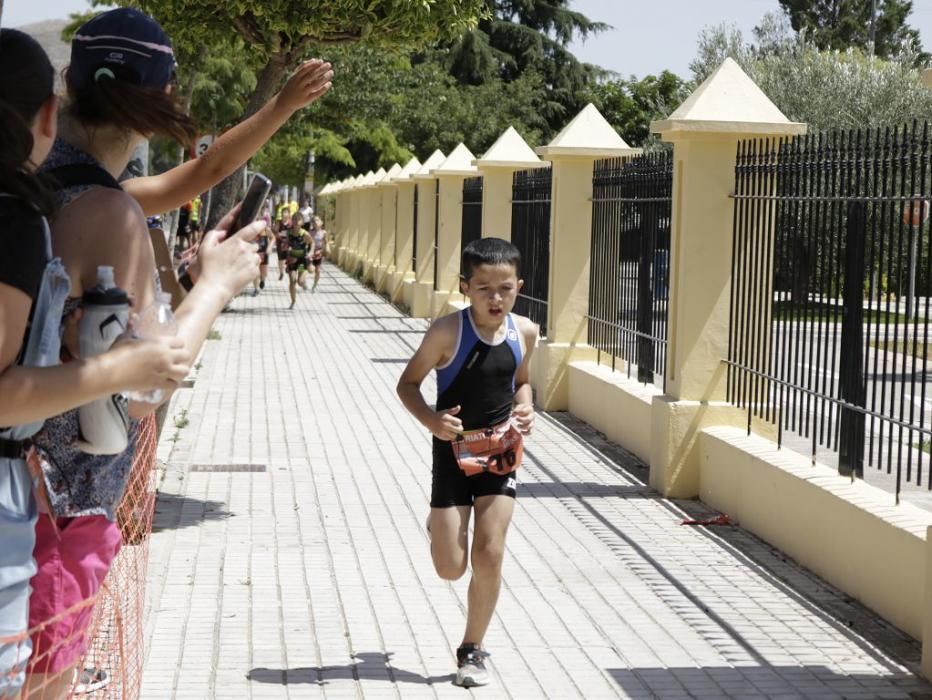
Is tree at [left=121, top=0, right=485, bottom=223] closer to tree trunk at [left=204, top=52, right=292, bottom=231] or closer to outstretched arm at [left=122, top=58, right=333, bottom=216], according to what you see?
tree trunk at [left=204, top=52, right=292, bottom=231]

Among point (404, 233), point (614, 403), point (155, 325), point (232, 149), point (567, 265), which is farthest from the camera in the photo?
point (404, 233)

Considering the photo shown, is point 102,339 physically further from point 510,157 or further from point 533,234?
point 510,157

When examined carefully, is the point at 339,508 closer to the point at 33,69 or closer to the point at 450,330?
the point at 450,330

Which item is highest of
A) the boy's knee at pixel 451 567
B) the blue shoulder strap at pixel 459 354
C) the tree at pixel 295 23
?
the tree at pixel 295 23

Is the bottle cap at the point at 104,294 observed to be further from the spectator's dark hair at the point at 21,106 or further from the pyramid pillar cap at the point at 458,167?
the pyramid pillar cap at the point at 458,167

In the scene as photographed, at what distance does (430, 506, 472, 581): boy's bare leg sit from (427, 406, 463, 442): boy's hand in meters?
0.30

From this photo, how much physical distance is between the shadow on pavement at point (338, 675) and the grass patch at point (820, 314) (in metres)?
3.07

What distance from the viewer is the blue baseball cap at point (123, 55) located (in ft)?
10.1

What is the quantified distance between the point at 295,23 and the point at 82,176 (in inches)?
262

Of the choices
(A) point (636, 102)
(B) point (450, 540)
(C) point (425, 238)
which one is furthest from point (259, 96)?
(A) point (636, 102)

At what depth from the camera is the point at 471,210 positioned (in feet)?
74.1

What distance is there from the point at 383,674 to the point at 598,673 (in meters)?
0.86

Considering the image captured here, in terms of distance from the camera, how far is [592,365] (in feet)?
45.4

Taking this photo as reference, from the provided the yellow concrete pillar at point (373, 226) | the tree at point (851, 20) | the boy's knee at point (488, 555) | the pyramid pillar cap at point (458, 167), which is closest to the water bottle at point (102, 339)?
the boy's knee at point (488, 555)
